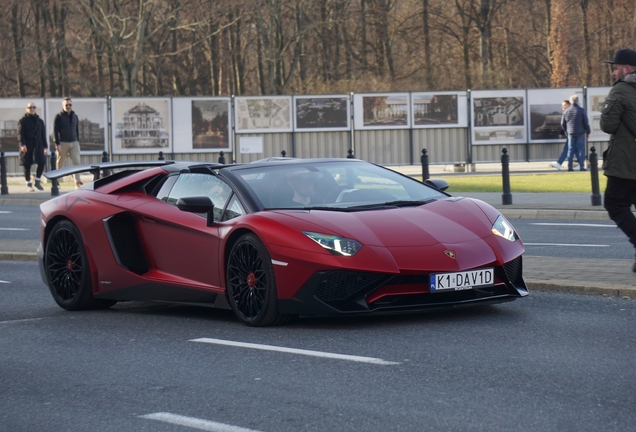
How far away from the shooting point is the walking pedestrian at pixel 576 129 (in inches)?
1207

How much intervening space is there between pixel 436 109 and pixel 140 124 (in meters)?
8.81

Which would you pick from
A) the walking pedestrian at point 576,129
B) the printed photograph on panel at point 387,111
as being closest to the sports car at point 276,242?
the walking pedestrian at point 576,129

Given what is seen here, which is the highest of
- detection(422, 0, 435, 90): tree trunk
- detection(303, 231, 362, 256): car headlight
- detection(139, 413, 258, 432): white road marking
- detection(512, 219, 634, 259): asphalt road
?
detection(422, 0, 435, 90): tree trunk

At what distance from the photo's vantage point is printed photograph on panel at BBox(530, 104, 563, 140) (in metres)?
34.3

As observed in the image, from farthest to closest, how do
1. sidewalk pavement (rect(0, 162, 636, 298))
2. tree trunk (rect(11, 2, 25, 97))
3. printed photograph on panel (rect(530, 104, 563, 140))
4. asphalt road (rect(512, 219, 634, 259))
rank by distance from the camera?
tree trunk (rect(11, 2, 25, 97)), printed photograph on panel (rect(530, 104, 563, 140)), asphalt road (rect(512, 219, 634, 259)), sidewalk pavement (rect(0, 162, 636, 298))

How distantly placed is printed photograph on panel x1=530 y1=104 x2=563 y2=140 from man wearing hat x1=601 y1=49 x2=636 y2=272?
24917 millimetres

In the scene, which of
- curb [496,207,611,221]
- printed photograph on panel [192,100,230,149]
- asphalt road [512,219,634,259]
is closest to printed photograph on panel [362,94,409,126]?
printed photograph on panel [192,100,230,149]

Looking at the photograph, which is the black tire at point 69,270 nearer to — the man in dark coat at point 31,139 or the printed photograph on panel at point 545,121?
the man in dark coat at point 31,139

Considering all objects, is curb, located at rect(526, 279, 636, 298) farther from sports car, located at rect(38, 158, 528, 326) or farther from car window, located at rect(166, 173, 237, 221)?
car window, located at rect(166, 173, 237, 221)

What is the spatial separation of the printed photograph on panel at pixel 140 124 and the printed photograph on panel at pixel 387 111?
599 cm

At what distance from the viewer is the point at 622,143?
9.58 meters

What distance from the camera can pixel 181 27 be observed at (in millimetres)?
42062

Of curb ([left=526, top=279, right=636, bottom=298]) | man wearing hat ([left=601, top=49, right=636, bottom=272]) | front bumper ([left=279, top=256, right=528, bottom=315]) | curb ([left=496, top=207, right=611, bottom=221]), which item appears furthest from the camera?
curb ([left=496, top=207, right=611, bottom=221])

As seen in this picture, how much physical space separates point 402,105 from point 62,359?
27651 millimetres
